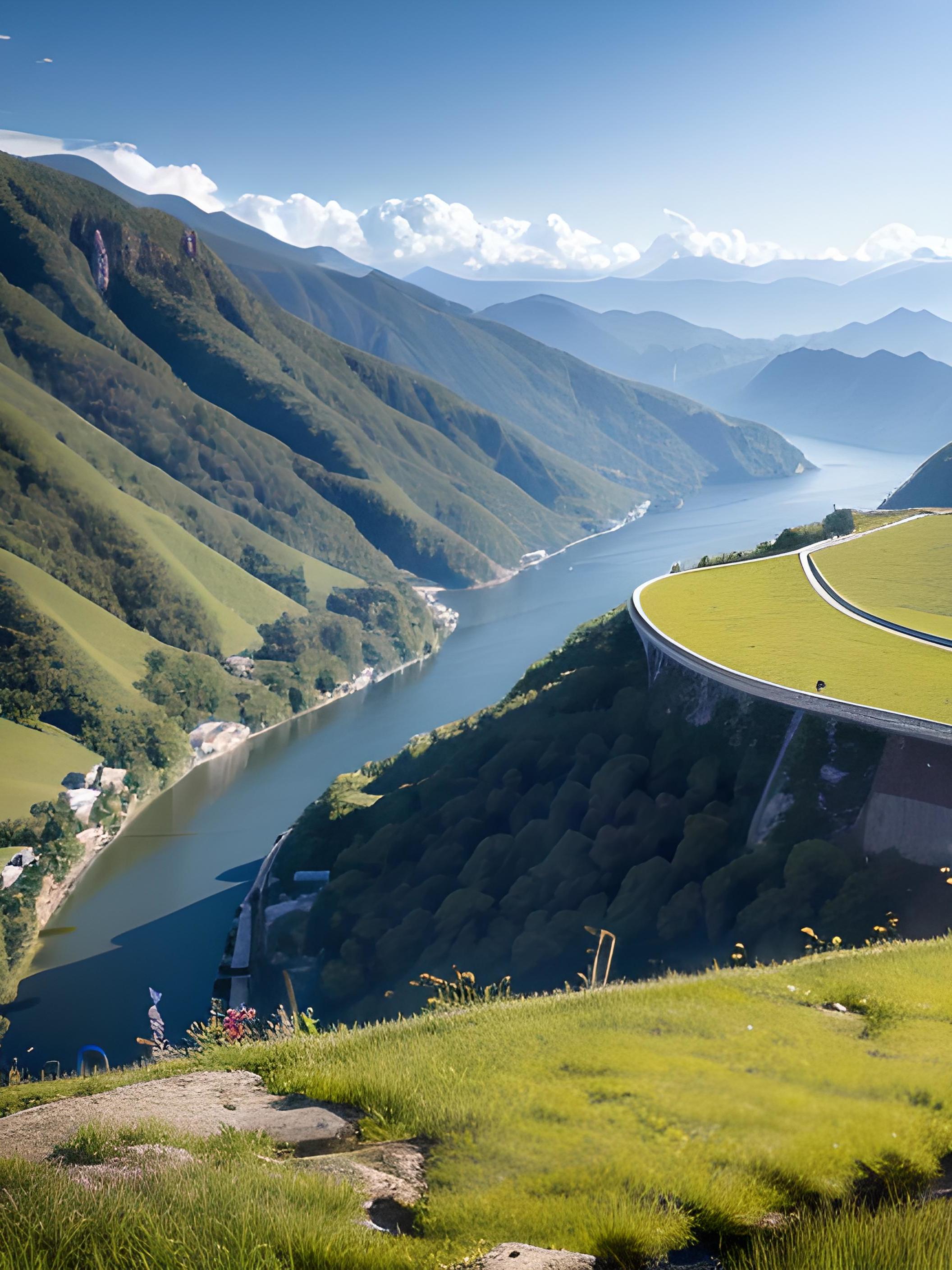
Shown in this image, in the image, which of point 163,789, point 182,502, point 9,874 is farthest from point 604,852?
point 182,502

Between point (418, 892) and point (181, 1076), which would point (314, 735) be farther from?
point (181, 1076)

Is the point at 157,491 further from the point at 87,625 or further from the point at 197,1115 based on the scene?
the point at 197,1115

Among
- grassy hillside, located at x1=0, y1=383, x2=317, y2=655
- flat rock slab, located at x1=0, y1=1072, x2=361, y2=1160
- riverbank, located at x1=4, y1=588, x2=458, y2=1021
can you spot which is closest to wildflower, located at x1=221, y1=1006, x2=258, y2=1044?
flat rock slab, located at x1=0, y1=1072, x2=361, y2=1160

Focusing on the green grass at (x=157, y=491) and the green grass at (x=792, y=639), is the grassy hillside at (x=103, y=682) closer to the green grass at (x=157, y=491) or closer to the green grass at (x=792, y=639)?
the green grass at (x=157, y=491)

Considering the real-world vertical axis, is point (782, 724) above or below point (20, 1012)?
above

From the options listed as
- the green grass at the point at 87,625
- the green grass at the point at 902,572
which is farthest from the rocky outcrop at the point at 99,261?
the green grass at the point at 902,572

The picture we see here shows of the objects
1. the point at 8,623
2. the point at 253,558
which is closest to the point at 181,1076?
the point at 8,623
